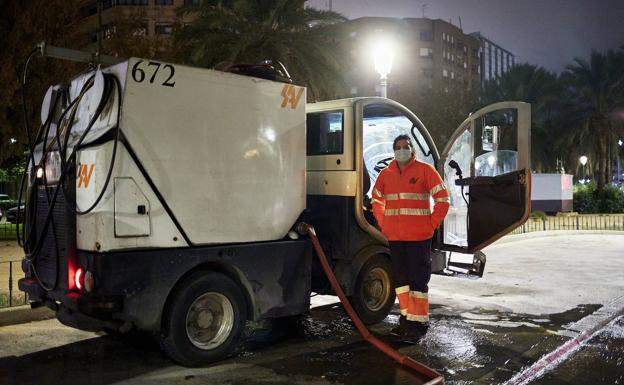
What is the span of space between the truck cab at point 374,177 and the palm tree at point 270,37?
9.05m

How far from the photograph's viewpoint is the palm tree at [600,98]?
1412 inches

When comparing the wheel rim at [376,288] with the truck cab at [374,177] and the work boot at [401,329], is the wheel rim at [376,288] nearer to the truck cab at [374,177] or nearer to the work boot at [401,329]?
the truck cab at [374,177]

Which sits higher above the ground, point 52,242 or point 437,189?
point 437,189

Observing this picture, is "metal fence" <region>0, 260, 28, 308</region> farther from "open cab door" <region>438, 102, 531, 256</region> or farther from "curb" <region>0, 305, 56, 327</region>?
"open cab door" <region>438, 102, 531, 256</region>

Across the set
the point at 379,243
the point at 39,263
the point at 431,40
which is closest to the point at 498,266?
the point at 379,243

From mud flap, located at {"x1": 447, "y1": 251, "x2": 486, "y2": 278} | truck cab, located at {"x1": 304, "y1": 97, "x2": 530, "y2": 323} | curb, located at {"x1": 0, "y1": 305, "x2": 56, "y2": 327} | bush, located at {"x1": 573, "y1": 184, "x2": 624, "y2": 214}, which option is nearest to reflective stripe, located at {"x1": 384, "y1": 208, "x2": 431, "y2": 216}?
truck cab, located at {"x1": 304, "y1": 97, "x2": 530, "y2": 323}

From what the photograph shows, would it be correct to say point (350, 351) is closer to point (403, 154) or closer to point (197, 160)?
point (403, 154)

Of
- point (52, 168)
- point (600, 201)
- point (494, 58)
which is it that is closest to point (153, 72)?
point (52, 168)

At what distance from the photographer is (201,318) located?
541 cm

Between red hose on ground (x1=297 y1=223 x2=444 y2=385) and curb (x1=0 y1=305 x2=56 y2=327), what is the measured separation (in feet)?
10.5

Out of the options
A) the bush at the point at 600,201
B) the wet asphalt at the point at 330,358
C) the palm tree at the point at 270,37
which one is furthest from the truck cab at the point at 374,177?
the bush at the point at 600,201

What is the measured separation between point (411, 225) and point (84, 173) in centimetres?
307

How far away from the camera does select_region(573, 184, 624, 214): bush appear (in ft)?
115

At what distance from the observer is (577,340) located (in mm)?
6371
